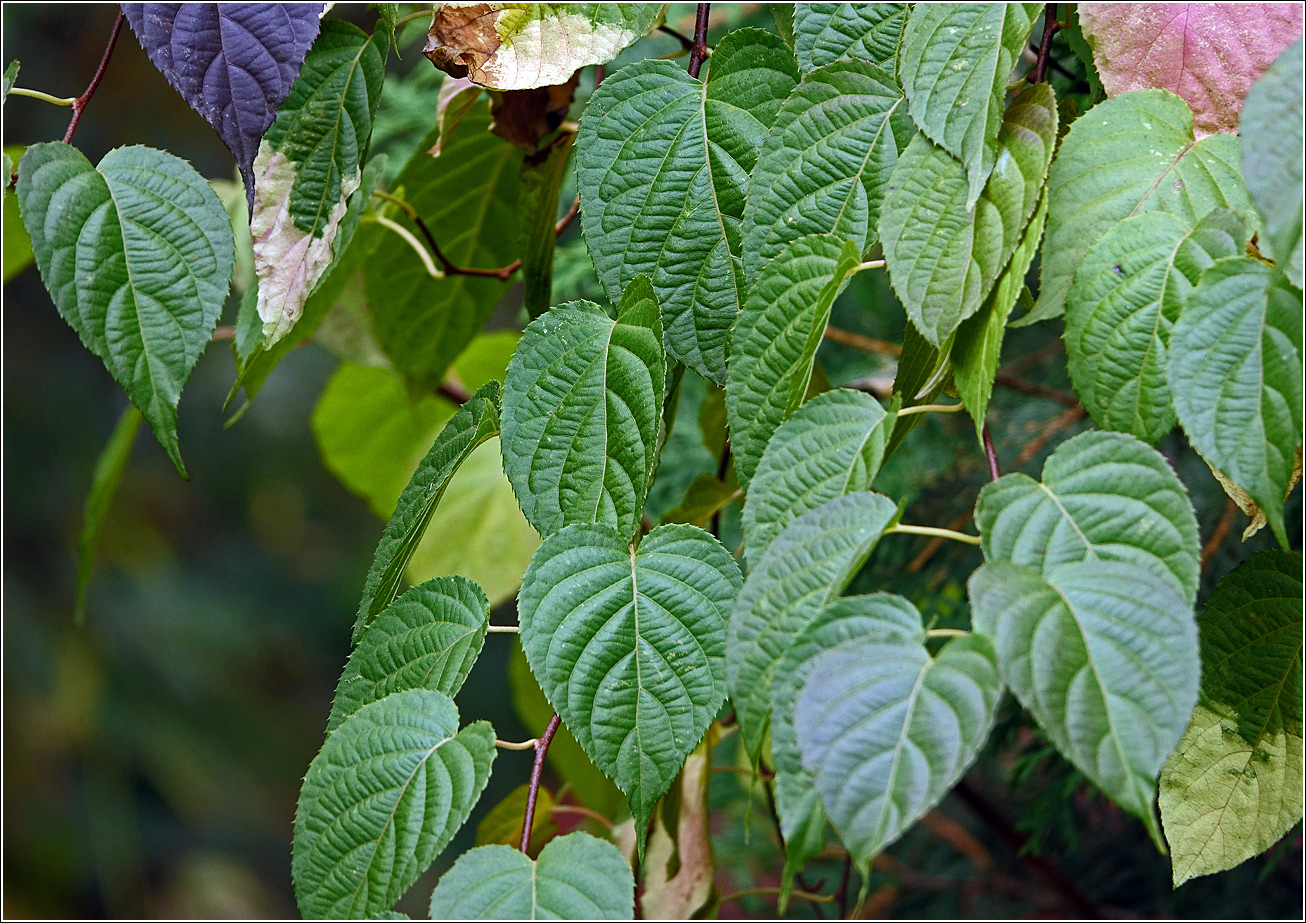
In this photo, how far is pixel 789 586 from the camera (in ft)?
1.12

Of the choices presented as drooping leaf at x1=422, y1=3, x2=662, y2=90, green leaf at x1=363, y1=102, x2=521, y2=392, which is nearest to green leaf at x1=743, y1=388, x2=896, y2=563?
drooping leaf at x1=422, y1=3, x2=662, y2=90

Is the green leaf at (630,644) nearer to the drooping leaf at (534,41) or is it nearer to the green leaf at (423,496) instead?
the green leaf at (423,496)

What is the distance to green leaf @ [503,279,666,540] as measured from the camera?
425 mm

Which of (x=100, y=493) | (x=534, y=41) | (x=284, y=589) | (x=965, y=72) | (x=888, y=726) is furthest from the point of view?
(x=284, y=589)

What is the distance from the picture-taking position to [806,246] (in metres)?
0.41

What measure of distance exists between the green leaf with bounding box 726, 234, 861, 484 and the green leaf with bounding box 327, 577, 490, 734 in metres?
0.14

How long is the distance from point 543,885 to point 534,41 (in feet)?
1.30

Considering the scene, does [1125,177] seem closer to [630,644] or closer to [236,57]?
[630,644]

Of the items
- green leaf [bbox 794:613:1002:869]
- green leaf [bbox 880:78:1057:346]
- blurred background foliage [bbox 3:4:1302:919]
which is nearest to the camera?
green leaf [bbox 794:613:1002:869]

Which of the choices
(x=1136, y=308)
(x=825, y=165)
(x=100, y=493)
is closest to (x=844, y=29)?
(x=825, y=165)

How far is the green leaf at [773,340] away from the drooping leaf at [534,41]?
165 millimetres

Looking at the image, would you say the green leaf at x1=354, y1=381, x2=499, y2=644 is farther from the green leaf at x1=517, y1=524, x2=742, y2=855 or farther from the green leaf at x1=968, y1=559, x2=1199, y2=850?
the green leaf at x1=968, y1=559, x2=1199, y2=850

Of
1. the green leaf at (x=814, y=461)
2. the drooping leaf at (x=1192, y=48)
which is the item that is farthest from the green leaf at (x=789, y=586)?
the drooping leaf at (x=1192, y=48)

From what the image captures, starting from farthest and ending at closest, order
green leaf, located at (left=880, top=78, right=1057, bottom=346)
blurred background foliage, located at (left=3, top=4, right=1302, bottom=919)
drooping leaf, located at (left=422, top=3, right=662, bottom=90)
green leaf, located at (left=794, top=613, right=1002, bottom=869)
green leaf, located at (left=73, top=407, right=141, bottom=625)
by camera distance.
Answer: blurred background foliage, located at (left=3, top=4, right=1302, bottom=919)
green leaf, located at (left=73, top=407, right=141, bottom=625)
drooping leaf, located at (left=422, top=3, right=662, bottom=90)
green leaf, located at (left=880, top=78, right=1057, bottom=346)
green leaf, located at (left=794, top=613, right=1002, bottom=869)
